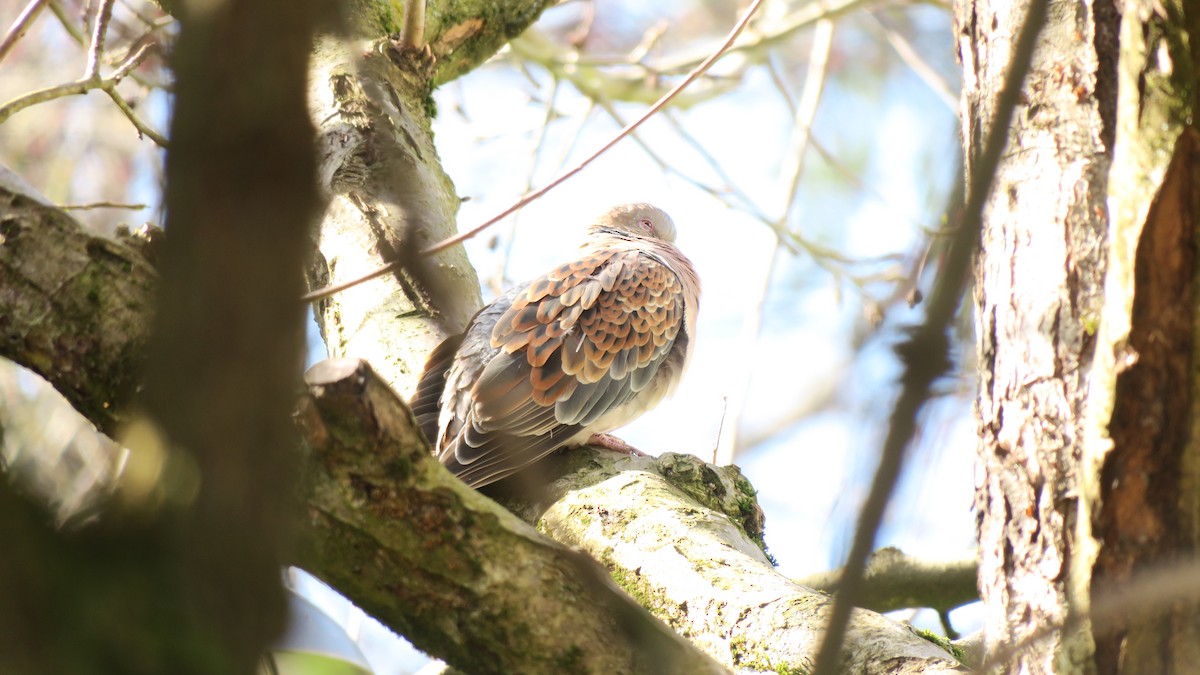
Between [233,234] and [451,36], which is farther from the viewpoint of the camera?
[451,36]

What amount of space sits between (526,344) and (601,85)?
223 centimetres

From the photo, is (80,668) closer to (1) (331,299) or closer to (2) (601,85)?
(1) (331,299)

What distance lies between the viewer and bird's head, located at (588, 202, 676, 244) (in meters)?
5.42

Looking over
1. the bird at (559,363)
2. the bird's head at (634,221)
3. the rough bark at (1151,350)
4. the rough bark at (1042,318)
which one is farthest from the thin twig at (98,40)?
the bird's head at (634,221)

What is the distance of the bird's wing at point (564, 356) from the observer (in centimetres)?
365

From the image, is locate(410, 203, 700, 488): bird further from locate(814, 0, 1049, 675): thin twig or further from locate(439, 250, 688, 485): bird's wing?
locate(814, 0, 1049, 675): thin twig

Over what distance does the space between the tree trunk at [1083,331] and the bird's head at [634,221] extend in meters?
3.21

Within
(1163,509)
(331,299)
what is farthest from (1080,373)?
(331,299)

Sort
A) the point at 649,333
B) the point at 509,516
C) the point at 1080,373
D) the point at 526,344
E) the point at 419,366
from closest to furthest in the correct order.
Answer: the point at 509,516
the point at 1080,373
the point at 419,366
the point at 526,344
the point at 649,333

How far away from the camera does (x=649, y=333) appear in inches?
169

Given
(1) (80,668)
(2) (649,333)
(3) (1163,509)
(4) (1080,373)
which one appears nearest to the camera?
(1) (80,668)

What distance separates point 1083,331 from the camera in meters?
1.87

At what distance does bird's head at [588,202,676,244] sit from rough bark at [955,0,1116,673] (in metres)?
3.39

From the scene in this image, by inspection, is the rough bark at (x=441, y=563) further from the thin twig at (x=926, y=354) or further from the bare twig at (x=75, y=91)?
the bare twig at (x=75, y=91)
